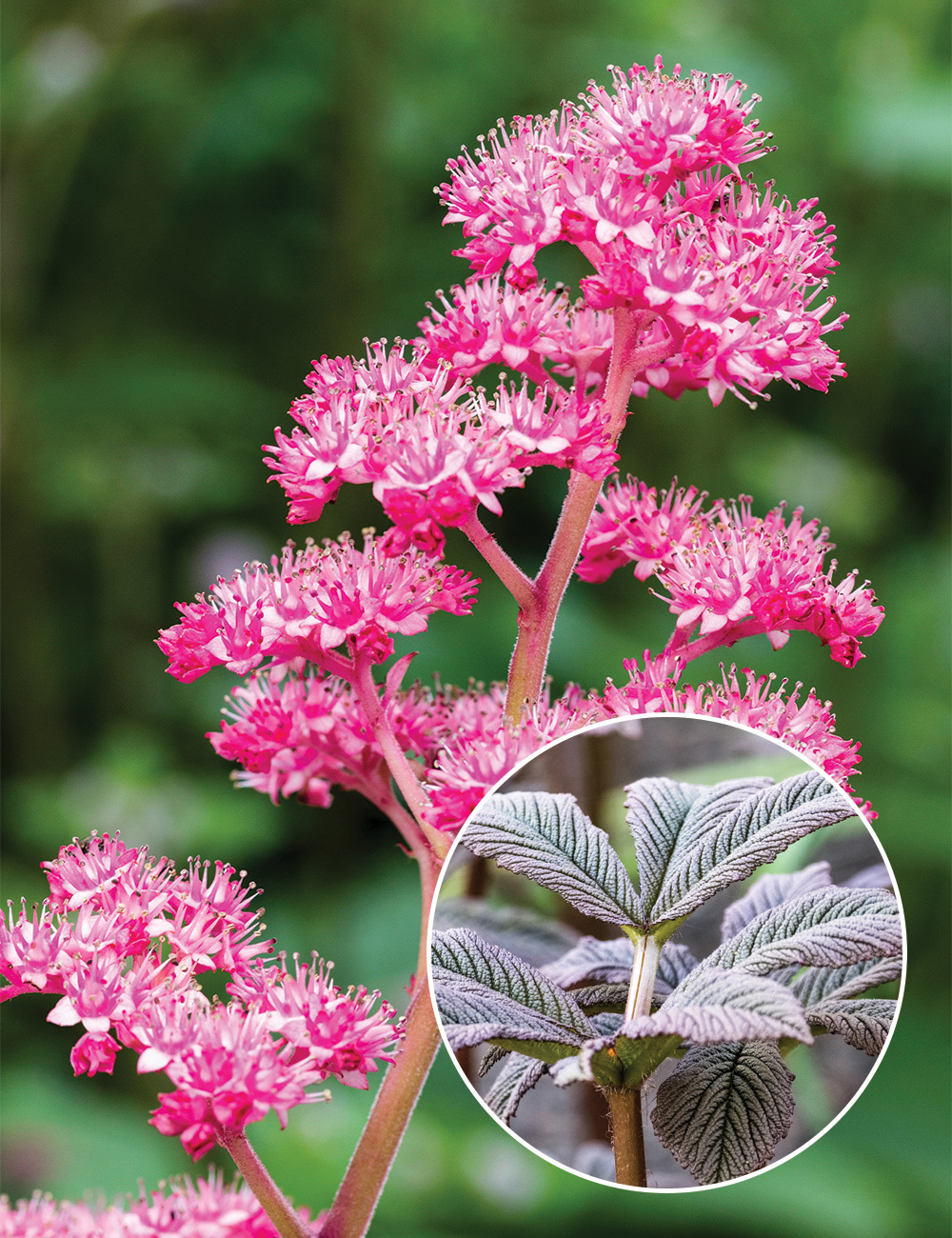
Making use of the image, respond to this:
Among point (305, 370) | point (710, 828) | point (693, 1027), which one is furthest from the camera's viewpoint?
point (305, 370)

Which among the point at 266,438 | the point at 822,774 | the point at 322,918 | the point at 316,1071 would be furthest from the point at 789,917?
the point at 266,438

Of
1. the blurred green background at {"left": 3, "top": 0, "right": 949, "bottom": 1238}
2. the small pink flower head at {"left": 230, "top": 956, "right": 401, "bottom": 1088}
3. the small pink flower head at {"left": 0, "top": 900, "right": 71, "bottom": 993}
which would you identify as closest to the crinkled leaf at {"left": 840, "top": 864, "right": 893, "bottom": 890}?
the small pink flower head at {"left": 230, "top": 956, "right": 401, "bottom": 1088}

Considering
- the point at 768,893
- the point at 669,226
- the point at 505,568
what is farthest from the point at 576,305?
the point at 768,893

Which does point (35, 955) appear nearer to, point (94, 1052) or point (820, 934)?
point (94, 1052)

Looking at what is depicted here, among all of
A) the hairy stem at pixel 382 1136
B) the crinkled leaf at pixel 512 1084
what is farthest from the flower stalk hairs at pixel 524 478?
the crinkled leaf at pixel 512 1084

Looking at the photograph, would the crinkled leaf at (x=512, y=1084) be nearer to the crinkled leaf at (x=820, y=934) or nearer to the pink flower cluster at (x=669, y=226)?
the crinkled leaf at (x=820, y=934)

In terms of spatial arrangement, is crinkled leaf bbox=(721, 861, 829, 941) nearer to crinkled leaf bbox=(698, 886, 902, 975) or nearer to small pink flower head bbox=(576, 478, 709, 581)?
crinkled leaf bbox=(698, 886, 902, 975)
